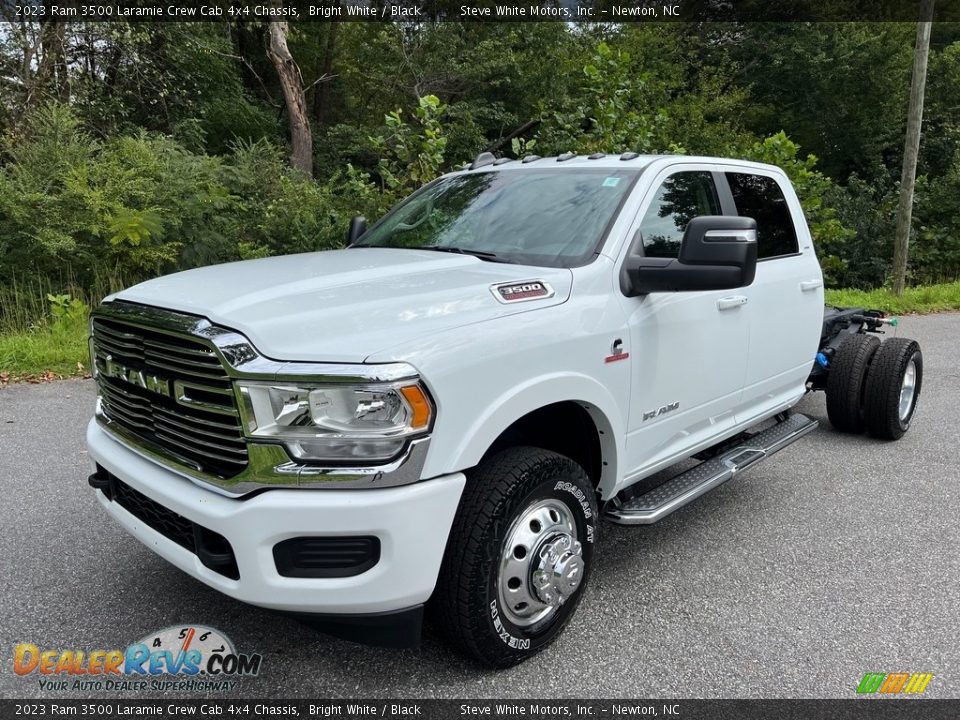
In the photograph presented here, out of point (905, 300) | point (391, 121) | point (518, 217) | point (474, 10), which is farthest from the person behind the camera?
point (474, 10)

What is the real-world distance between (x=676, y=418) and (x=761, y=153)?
10.8m

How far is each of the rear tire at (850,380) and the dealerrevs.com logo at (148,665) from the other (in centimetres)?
442

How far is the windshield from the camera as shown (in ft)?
10.4

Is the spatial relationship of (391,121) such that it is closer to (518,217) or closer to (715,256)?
(518,217)

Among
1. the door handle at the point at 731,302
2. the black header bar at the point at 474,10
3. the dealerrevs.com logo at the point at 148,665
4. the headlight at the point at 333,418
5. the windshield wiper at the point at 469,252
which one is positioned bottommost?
the dealerrevs.com logo at the point at 148,665

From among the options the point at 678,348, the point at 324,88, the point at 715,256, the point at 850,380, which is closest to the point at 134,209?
the point at 678,348

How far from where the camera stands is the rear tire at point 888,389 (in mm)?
5141

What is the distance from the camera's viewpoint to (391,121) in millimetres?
9320

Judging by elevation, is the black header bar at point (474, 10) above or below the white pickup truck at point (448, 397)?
above

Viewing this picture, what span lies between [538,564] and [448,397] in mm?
788

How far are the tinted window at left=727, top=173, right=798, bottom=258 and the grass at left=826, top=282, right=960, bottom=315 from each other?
27.1 ft

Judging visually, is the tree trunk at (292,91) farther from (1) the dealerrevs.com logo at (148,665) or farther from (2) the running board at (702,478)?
(1) the dealerrevs.com logo at (148,665)

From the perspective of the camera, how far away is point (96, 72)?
51.9ft

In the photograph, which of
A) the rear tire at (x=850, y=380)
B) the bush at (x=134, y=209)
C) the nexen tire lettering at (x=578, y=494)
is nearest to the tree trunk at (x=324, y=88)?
the bush at (x=134, y=209)
